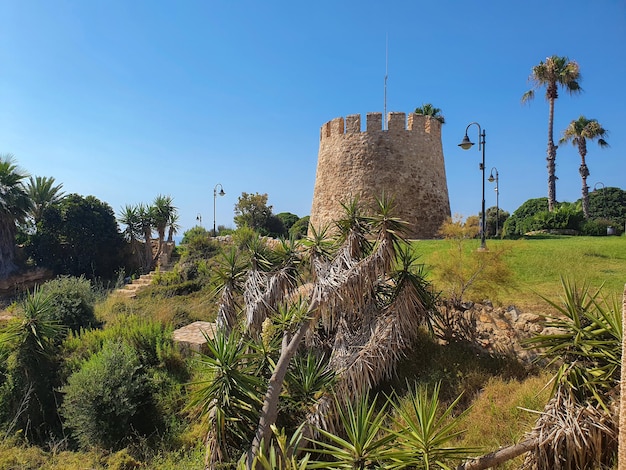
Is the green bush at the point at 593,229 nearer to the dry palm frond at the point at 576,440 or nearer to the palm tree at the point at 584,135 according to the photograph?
the palm tree at the point at 584,135

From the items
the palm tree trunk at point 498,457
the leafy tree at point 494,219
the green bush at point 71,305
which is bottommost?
the palm tree trunk at point 498,457

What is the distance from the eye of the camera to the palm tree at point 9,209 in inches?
838

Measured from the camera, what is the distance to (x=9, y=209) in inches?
855

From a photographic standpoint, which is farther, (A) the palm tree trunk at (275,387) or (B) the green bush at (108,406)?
(B) the green bush at (108,406)

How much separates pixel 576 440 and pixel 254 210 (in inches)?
1003

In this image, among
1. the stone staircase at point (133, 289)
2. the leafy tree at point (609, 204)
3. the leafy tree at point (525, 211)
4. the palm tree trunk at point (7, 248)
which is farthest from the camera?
the leafy tree at point (609, 204)

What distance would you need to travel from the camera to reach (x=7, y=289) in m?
20.5

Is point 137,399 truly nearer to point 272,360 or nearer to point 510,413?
point 272,360

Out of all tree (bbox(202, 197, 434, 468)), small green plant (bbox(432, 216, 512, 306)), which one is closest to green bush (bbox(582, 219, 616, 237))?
small green plant (bbox(432, 216, 512, 306))

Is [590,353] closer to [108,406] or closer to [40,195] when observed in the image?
[108,406]

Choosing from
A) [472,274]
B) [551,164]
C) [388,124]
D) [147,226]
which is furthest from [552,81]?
[147,226]

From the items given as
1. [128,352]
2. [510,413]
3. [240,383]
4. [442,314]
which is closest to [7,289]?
[128,352]

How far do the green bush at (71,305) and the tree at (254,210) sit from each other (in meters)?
16.6

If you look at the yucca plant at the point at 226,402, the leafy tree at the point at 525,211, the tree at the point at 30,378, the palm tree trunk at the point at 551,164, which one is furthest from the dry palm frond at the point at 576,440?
the leafy tree at the point at 525,211
